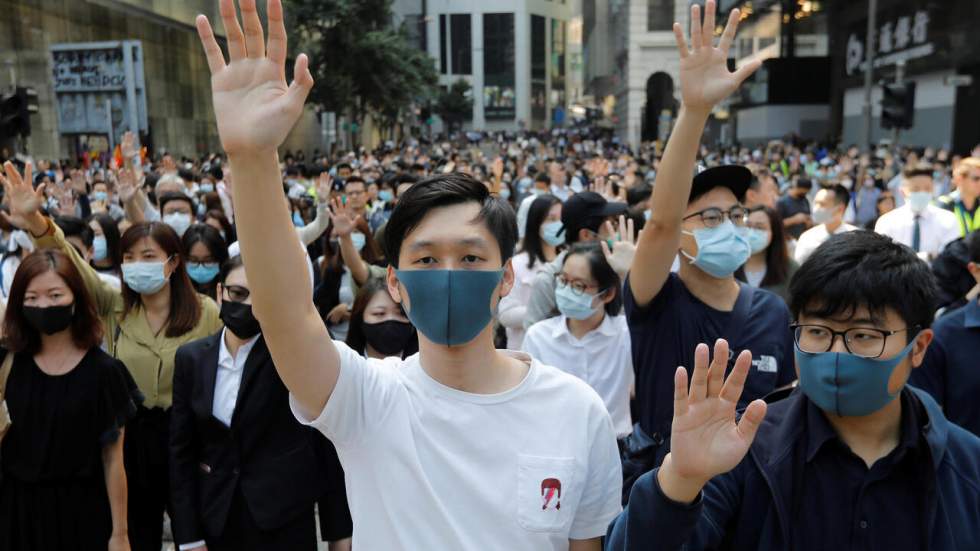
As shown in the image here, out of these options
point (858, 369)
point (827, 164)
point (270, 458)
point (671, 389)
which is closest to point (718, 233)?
point (671, 389)

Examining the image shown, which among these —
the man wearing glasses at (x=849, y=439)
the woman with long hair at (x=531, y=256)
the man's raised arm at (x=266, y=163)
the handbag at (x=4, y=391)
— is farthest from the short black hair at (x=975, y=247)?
the handbag at (x=4, y=391)

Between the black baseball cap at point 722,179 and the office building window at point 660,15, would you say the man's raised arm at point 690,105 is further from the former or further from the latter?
the office building window at point 660,15

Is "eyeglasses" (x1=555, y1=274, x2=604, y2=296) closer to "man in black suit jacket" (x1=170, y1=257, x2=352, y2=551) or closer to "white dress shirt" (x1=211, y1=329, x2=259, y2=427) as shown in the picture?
"man in black suit jacket" (x1=170, y1=257, x2=352, y2=551)

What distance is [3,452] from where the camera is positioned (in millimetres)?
3449

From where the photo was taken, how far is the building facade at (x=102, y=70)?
14078mm

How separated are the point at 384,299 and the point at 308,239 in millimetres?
2354

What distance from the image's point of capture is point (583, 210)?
5.86 m

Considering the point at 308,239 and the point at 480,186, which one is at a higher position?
the point at 480,186

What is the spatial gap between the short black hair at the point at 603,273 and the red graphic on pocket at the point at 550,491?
2309mm

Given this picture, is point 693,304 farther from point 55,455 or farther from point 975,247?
point 55,455

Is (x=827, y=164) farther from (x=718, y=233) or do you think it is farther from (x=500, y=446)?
(x=500, y=446)

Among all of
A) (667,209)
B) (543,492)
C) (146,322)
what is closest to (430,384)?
(543,492)

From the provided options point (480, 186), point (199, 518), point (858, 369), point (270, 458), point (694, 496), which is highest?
point (480, 186)

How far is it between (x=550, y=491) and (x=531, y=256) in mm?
4255
